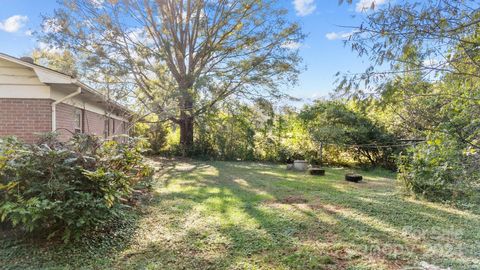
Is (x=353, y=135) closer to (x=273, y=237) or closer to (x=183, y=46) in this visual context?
(x=183, y=46)

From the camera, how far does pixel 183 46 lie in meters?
15.5

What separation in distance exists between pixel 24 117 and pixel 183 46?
994 centimetres

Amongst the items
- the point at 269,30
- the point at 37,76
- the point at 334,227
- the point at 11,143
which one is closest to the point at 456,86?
the point at 334,227

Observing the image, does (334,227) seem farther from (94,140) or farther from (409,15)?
(94,140)

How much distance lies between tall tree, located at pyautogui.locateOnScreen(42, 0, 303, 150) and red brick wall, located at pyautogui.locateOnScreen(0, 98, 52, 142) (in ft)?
21.6

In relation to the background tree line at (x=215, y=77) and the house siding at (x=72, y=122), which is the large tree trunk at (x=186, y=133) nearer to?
the background tree line at (x=215, y=77)

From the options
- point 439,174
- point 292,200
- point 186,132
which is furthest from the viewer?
point 186,132

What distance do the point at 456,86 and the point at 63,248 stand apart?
17.2 feet

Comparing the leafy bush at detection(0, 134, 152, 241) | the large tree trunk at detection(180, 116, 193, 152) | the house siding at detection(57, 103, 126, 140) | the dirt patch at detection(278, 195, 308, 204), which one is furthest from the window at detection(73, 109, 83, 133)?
the large tree trunk at detection(180, 116, 193, 152)

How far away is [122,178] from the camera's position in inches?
179

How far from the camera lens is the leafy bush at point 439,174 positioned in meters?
5.05

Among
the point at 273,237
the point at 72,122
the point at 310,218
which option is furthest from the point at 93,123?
the point at 273,237

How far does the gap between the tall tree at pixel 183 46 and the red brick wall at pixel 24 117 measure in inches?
259


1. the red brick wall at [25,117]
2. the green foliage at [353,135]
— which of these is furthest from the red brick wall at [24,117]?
the green foliage at [353,135]
